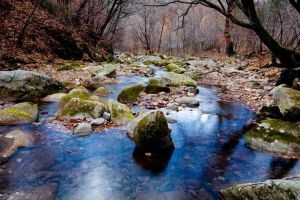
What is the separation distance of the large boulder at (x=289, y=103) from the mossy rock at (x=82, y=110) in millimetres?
4528

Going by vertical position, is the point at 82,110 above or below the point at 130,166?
above

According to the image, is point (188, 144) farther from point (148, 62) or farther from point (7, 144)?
point (148, 62)

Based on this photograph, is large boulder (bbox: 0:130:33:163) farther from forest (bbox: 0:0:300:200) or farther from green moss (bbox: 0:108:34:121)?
green moss (bbox: 0:108:34:121)

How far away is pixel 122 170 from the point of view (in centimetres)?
539

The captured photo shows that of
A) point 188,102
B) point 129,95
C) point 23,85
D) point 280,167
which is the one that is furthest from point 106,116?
point 280,167

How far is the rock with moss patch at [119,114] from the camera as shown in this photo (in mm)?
7703

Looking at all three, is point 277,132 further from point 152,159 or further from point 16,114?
point 16,114

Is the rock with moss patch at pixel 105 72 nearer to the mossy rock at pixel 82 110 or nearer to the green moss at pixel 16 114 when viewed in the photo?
the mossy rock at pixel 82 110

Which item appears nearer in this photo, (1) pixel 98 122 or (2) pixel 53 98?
(1) pixel 98 122

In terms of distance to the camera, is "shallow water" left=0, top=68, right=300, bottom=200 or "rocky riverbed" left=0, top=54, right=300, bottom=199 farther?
"rocky riverbed" left=0, top=54, right=300, bottom=199

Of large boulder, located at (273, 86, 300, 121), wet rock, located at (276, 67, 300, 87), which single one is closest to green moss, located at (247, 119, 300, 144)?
large boulder, located at (273, 86, 300, 121)

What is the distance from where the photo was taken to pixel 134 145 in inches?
254

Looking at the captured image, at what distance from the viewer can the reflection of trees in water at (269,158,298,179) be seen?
18.0 feet

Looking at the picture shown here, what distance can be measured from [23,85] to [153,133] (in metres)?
5.91
